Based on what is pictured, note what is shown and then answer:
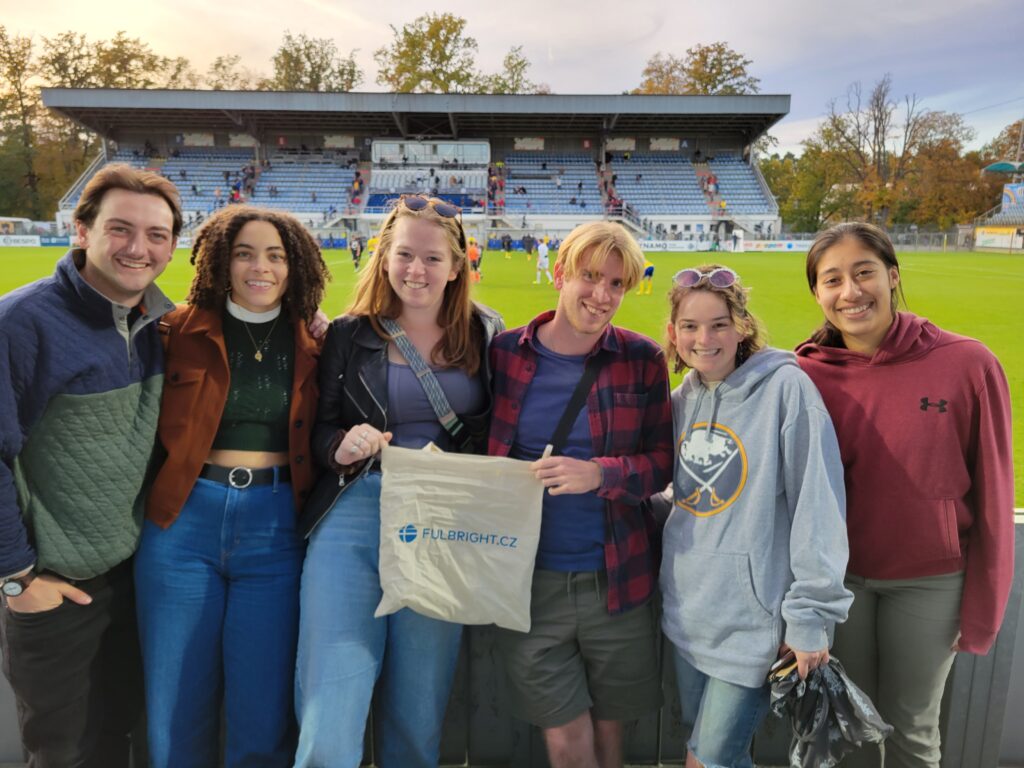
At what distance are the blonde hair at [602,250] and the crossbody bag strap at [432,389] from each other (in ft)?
1.80

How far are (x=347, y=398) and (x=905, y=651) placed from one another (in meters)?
1.95

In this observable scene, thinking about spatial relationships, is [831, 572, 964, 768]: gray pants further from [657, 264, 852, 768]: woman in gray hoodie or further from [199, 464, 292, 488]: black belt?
[199, 464, 292, 488]: black belt

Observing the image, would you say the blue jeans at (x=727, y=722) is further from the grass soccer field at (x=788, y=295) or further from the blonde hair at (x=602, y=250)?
the grass soccer field at (x=788, y=295)

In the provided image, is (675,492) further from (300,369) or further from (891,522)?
(300,369)

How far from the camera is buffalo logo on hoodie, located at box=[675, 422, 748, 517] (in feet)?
6.61

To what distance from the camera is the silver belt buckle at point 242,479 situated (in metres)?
2.13

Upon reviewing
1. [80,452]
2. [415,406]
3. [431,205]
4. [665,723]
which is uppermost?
[431,205]

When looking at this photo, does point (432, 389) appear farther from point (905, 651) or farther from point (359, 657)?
point (905, 651)

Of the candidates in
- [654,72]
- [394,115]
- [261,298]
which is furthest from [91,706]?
[654,72]

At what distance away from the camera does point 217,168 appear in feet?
158

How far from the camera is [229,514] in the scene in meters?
2.09

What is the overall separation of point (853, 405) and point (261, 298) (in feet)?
6.39

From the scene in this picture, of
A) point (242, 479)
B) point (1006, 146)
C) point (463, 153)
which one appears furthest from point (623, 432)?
point (1006, 146)

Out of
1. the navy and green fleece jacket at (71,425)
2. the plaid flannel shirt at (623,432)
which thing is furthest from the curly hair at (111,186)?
the plaid flannel shirt at (623,432)
